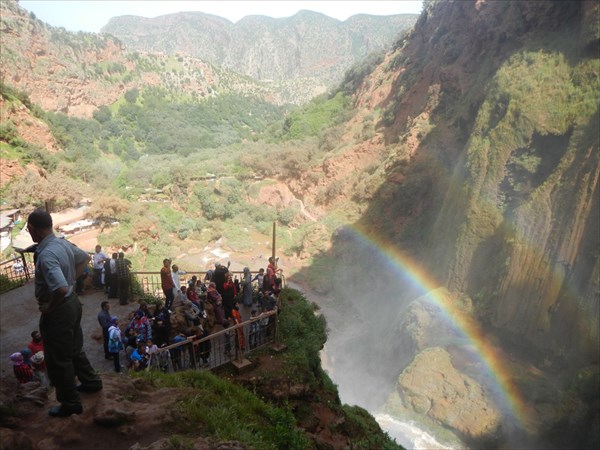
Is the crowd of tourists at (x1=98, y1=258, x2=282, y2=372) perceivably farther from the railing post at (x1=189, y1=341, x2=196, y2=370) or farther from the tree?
the tree

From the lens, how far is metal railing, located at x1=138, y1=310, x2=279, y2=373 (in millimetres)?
7383

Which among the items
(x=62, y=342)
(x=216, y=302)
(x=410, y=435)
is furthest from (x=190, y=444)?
(x=410, y=435)

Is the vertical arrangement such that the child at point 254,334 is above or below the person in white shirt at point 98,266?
below

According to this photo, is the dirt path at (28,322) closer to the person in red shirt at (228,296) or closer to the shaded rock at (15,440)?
the person in red shirt at (228,296)

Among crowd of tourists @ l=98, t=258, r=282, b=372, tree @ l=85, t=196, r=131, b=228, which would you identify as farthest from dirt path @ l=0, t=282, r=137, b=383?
tree @ l=85, t=196, r=131, b=228

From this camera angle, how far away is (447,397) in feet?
56.8

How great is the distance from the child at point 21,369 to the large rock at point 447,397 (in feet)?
52.6

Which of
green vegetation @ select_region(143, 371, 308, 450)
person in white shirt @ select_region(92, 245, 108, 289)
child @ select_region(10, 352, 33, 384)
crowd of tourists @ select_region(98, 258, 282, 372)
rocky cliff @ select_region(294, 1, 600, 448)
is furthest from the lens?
rocky cliff @ select_region(294, 1, 600, 448)

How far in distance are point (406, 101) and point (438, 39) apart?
349 inches

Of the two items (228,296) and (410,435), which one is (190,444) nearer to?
(228,296)

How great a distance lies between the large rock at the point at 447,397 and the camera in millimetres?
16188

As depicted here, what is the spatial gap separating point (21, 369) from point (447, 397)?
16.5 meters

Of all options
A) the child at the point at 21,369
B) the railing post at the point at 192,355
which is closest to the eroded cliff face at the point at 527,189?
the railing post at the point at 192,355

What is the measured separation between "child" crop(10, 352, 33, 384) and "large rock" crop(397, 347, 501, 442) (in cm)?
1604
